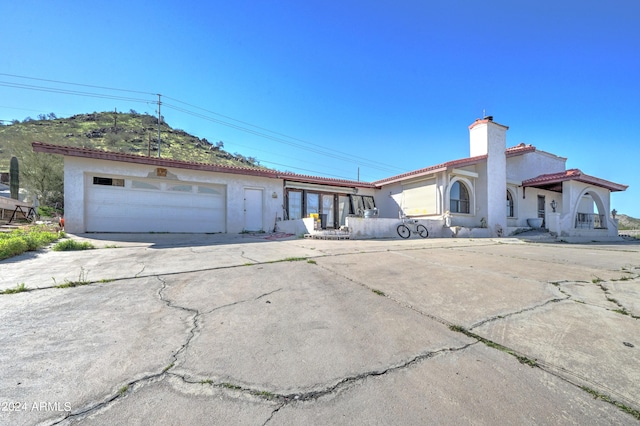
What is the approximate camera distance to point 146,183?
11.6m

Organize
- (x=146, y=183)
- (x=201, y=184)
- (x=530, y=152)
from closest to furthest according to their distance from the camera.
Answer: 1. (x=146, y=183)
2. (x=201, y=184)
3. (x=530, y=152)

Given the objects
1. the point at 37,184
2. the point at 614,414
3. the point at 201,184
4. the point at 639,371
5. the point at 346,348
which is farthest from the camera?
the point at 37,184

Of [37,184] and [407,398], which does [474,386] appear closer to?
[407,398]

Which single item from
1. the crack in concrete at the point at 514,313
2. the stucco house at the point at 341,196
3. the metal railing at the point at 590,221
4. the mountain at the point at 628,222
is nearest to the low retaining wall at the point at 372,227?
the stucco house at the point at 341,196

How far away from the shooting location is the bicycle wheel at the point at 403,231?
40.7 ft

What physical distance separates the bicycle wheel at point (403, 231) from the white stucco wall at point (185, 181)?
606cm

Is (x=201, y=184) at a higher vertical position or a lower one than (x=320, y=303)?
higher

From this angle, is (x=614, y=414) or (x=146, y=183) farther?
(x=146, y=183)

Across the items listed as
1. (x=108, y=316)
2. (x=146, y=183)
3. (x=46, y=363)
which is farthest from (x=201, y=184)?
(x=46, y=363)

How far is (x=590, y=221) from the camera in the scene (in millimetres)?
16812

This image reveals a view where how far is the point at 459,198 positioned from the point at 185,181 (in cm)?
1392

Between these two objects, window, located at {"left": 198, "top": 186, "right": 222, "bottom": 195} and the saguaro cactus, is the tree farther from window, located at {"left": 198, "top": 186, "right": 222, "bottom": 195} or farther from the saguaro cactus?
window, located at {"left": 198, "top": 186, "right": 222, "bottom": 195}

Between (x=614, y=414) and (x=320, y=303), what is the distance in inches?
88.2

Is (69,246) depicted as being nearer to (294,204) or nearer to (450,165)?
(294,204)
